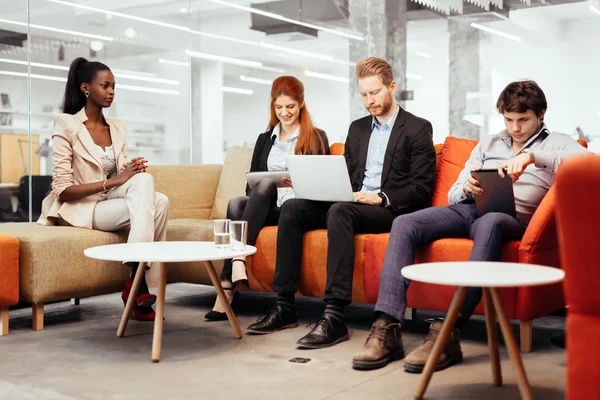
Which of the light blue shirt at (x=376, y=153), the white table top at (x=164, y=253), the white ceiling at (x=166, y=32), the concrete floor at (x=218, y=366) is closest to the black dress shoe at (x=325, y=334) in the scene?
the concrete floor at (x=218, y=366)

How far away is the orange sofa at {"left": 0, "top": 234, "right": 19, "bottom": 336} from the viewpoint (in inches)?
121

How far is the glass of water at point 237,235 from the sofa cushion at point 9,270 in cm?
102

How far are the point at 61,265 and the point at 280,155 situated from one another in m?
1.14

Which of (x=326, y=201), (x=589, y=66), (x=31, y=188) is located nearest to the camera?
(x=326, y=201)

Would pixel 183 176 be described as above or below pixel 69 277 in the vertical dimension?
above

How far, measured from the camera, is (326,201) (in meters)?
3.17

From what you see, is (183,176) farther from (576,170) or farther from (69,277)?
(576,170)

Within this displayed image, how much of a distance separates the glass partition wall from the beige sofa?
1458 mm

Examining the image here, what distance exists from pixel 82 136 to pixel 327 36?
9.80ft

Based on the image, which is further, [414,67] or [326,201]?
[414,67]

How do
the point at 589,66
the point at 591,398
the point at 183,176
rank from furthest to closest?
the point at 589,66 < the point at 183,176 < the point at 591,398

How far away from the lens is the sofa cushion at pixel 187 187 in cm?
416

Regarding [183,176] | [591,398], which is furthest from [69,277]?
[591,398]

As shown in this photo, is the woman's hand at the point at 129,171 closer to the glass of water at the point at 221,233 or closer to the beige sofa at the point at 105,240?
the beige sofa at the point at 105,240
